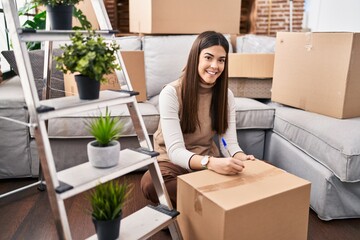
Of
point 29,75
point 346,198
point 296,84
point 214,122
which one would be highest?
point 29,75

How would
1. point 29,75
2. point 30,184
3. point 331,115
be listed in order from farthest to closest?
1. point 30,184
2. point 331,115
3. point 29,75

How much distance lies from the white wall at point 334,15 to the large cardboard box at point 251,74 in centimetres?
96

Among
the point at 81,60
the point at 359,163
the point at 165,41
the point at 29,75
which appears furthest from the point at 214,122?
the point at 165,41

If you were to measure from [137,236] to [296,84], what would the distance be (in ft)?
4.52

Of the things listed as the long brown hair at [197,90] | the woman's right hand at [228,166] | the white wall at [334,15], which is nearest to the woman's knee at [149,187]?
the long brown hair at [197,90]

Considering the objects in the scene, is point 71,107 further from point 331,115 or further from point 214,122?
point 331,115

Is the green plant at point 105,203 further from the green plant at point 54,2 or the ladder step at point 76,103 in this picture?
the green plant at point 54,2

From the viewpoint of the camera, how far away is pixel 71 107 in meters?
1.07

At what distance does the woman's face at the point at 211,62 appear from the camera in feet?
5.04

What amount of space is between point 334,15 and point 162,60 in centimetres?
174

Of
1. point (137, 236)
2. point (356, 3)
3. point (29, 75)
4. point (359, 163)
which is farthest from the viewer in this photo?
point (356, 3)

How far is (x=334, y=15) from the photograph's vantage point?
3250 millimetres

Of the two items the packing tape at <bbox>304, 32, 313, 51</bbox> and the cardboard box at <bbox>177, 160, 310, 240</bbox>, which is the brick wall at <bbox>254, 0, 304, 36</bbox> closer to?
the packing tape at <bbox>304, 32, 313, 51</bbox>

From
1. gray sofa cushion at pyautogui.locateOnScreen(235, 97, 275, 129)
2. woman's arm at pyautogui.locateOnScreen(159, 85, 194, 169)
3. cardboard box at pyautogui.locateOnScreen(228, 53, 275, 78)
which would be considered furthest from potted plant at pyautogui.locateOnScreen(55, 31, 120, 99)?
cardboard box at pyautogui.locateOnScreen(228, 53, 275, 78)
